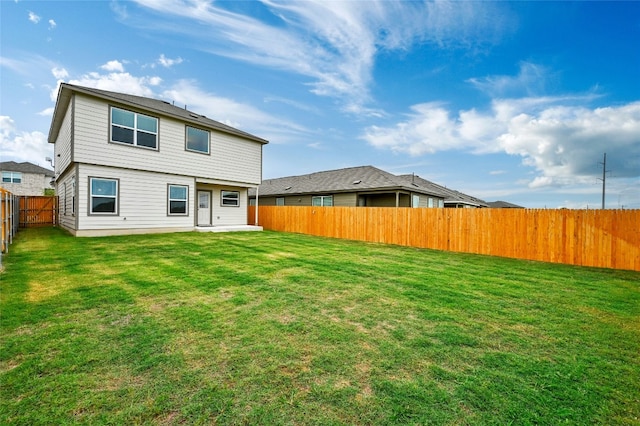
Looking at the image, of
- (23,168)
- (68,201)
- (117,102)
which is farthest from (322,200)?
(23,168)

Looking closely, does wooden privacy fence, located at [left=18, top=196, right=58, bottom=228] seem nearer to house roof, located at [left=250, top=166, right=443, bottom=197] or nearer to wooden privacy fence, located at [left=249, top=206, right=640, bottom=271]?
house roof, located at [left=250, top=166, right=443, bottom=197]

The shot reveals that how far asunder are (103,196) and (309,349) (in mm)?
12513

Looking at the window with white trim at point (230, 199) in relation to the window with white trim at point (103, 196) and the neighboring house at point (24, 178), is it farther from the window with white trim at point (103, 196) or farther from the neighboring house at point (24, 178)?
the neighboring house at point (24, 178)

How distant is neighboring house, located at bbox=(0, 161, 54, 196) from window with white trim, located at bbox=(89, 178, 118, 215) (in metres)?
29.6

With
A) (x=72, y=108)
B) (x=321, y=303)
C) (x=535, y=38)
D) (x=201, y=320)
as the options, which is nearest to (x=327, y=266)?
(x=321, y=303)

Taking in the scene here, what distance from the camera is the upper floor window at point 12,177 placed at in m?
30.8

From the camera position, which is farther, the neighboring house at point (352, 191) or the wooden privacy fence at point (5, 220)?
the neighboring house at point (352, 191)

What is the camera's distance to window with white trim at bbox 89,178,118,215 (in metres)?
11.2

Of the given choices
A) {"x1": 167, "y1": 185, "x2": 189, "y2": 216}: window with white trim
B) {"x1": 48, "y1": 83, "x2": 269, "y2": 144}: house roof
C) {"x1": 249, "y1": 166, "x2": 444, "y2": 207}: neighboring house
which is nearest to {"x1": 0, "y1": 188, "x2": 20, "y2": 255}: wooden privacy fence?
{"x1": 48, "y1": 83, "x2": 269, "y2": 144}: house roof

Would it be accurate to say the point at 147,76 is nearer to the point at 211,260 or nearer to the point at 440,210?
the point at 211,260

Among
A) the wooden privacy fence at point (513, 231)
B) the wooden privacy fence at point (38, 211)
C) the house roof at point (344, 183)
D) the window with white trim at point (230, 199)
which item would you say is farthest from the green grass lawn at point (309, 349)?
the wooden privacy fence at point (38, 211)

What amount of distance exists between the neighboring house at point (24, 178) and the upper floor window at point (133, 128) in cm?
2950

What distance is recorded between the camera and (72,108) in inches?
427

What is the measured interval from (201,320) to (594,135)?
23221mm
